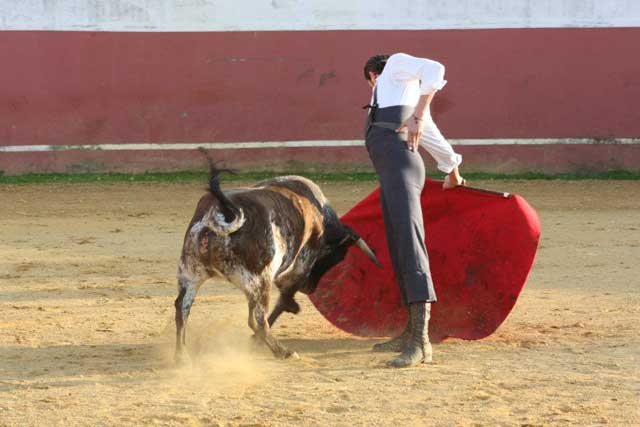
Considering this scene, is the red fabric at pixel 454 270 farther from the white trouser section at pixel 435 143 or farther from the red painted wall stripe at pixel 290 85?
the red painted wall stripe at pixel 290 85

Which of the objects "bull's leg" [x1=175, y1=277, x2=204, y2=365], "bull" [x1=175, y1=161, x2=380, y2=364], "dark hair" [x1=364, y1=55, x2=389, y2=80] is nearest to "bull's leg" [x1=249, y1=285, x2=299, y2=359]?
"bull" [x1=175, y1=161, x2=380, y2=364]

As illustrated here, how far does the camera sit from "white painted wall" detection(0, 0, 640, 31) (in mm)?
11555

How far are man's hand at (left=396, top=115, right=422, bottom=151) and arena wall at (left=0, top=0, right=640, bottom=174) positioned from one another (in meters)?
6.85

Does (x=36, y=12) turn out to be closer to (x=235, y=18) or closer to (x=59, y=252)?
(x=235, y=18)

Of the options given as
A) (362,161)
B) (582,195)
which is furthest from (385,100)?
(362,161)

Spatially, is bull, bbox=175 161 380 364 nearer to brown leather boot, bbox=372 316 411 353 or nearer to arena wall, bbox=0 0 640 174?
brown leather boot, bbox=372 316 411 353

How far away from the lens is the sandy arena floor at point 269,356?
4.22 meters

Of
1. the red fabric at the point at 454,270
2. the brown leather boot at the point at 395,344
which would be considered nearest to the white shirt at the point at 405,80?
the red fabric at the point at 454,270

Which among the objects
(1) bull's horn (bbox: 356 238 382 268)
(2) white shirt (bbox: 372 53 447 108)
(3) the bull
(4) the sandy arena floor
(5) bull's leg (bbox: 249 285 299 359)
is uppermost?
(2) white shirt (bbox: 372 53 447 108)

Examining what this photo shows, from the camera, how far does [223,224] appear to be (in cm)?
469

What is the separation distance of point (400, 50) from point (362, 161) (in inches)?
46.5

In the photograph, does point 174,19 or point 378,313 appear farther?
point 174,19

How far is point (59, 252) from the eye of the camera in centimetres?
796

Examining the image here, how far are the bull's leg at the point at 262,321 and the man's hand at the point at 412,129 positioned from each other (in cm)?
84
